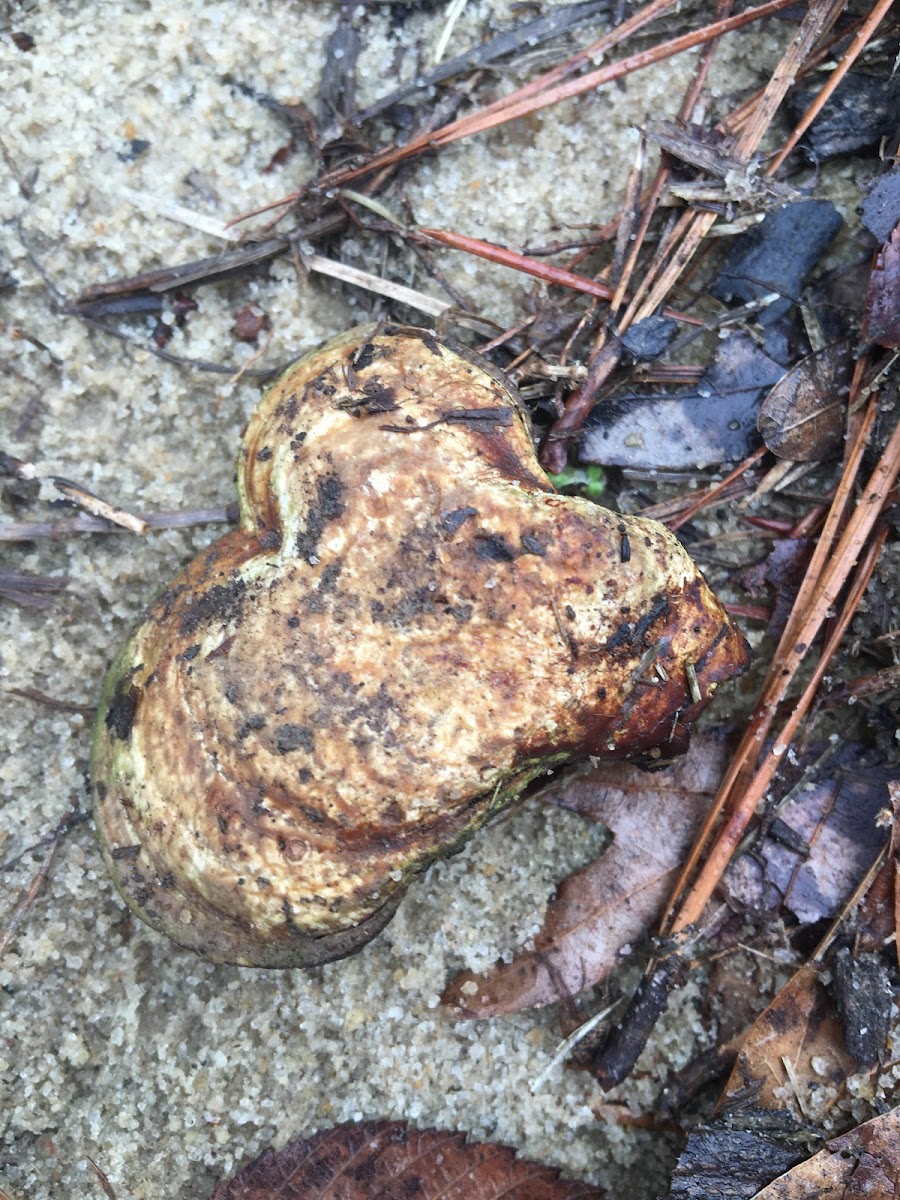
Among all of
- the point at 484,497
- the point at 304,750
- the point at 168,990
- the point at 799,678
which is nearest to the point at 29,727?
the point at 168,990

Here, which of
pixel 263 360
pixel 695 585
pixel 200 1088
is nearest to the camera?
pixel 695 585

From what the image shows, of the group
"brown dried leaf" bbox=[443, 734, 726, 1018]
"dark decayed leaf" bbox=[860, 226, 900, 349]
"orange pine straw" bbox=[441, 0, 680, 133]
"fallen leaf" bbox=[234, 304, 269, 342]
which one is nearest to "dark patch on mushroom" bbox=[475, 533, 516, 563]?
"brown dried leaf" bbox=[443, 734, 726, 1018]

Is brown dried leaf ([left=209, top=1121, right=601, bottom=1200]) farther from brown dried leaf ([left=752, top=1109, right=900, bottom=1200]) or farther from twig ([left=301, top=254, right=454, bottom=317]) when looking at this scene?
twig ([left=301, top=254, right=454, bottom=317])

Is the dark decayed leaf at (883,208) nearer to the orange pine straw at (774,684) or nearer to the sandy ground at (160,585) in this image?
the orange pine straw at (774,684)

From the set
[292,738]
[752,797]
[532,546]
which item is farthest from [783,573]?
[292,738]

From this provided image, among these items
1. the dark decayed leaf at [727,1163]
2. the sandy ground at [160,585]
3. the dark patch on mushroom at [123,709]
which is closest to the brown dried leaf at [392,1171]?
the sandy ground at [160,585]

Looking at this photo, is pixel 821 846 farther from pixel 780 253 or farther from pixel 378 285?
pixel 378 285

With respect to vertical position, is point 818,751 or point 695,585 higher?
point 695,585

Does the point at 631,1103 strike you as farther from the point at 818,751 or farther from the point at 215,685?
the point at 215,685
